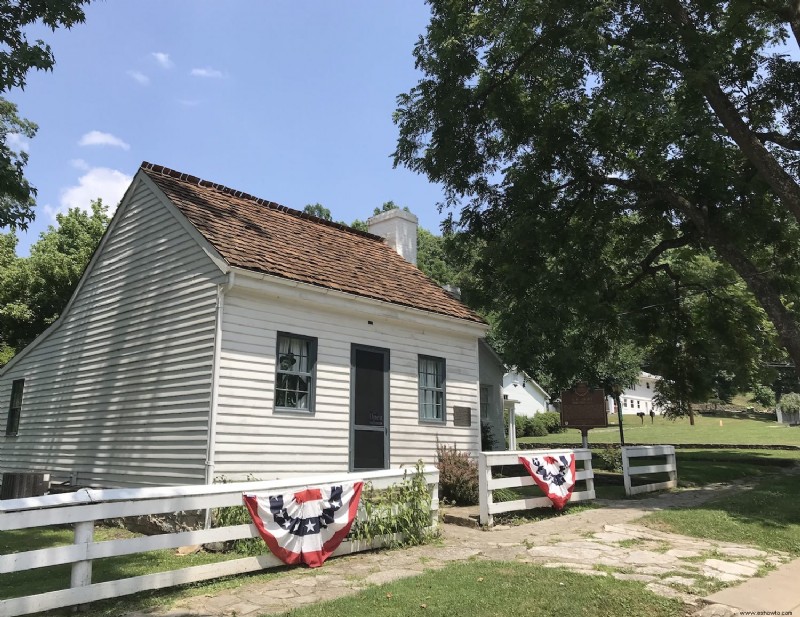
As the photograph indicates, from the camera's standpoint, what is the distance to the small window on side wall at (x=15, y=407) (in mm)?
15156

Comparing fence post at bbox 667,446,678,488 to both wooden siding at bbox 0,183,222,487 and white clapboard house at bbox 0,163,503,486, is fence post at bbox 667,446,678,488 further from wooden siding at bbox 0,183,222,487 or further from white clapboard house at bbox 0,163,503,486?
wooden siding at bbox 0,183,222,487

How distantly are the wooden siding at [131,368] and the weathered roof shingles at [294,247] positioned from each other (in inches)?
18.3

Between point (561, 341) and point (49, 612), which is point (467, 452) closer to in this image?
point (561, 341)

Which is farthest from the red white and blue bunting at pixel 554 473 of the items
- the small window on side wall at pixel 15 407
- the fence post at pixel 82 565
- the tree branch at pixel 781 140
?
the small window on side wall at pixel 15 407

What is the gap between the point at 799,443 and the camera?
3095 cm

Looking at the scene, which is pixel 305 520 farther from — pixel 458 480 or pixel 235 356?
pixel 458 480

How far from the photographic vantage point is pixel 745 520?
377 inches

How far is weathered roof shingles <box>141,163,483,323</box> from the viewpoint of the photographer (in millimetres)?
10523

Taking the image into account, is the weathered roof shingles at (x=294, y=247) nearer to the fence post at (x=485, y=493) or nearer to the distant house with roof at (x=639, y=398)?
the fence post at (x=485, y=493)

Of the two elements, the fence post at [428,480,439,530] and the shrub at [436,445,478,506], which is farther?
the shrub at [436,445,478,506]

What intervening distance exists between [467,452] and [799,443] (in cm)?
2666

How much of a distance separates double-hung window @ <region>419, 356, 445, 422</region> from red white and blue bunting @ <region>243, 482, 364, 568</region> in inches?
208

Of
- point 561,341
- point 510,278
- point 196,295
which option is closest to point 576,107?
point 510,278

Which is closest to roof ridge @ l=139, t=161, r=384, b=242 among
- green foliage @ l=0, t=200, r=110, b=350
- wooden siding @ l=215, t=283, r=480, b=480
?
wooden siding @ l=215, t=283, r=480, b=480
